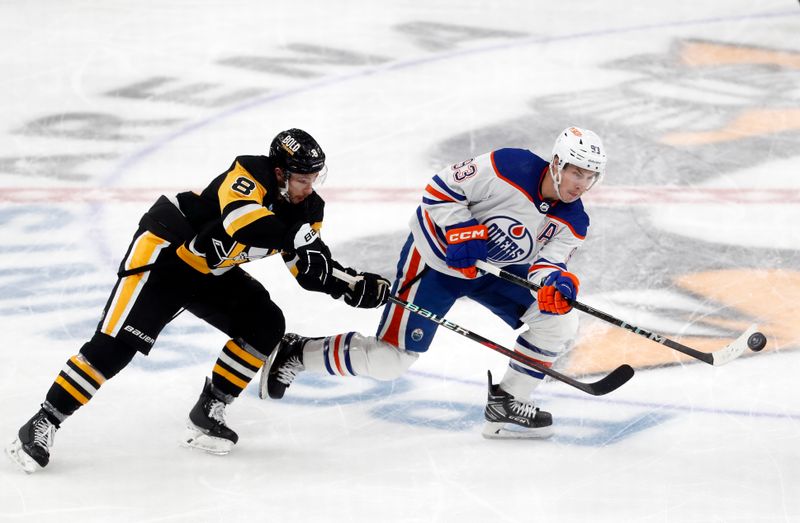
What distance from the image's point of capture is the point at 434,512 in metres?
3.16

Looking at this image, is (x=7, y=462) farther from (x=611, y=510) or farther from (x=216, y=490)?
(x=611, y=510)

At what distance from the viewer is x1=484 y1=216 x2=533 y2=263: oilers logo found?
353 centimetres

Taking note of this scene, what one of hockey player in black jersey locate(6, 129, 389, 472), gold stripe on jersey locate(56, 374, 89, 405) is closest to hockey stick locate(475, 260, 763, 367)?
hockey player in black jersey locate(6, 129, 389, 472)

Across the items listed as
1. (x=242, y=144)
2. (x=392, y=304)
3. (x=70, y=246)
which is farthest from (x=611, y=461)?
(x=242, y=144)

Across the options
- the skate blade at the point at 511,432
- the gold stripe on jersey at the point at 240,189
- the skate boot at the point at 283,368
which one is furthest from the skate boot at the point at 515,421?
the gold stripe on jersey at the point at 240,189

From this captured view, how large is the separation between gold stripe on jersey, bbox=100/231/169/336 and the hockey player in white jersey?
2.05 feet

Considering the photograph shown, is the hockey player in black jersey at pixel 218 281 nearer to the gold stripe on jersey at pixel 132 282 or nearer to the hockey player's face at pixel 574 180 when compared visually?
the gold stripe on jersey at pixel 132 282

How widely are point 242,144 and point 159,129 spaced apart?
1.68ft

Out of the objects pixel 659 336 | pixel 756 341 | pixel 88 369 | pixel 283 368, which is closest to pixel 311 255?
pixel 283 368

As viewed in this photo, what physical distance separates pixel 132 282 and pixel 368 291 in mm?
703

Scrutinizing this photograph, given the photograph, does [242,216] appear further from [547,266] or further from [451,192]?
[547,266]

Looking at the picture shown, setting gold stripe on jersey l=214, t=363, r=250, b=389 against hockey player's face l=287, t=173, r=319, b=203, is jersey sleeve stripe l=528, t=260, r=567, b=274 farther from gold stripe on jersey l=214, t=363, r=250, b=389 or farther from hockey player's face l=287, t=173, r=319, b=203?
gold stripe on jersey l=214, t=363, r=250, b=389

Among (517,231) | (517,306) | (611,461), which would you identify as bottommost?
(611,461)

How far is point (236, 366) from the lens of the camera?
3518mm
